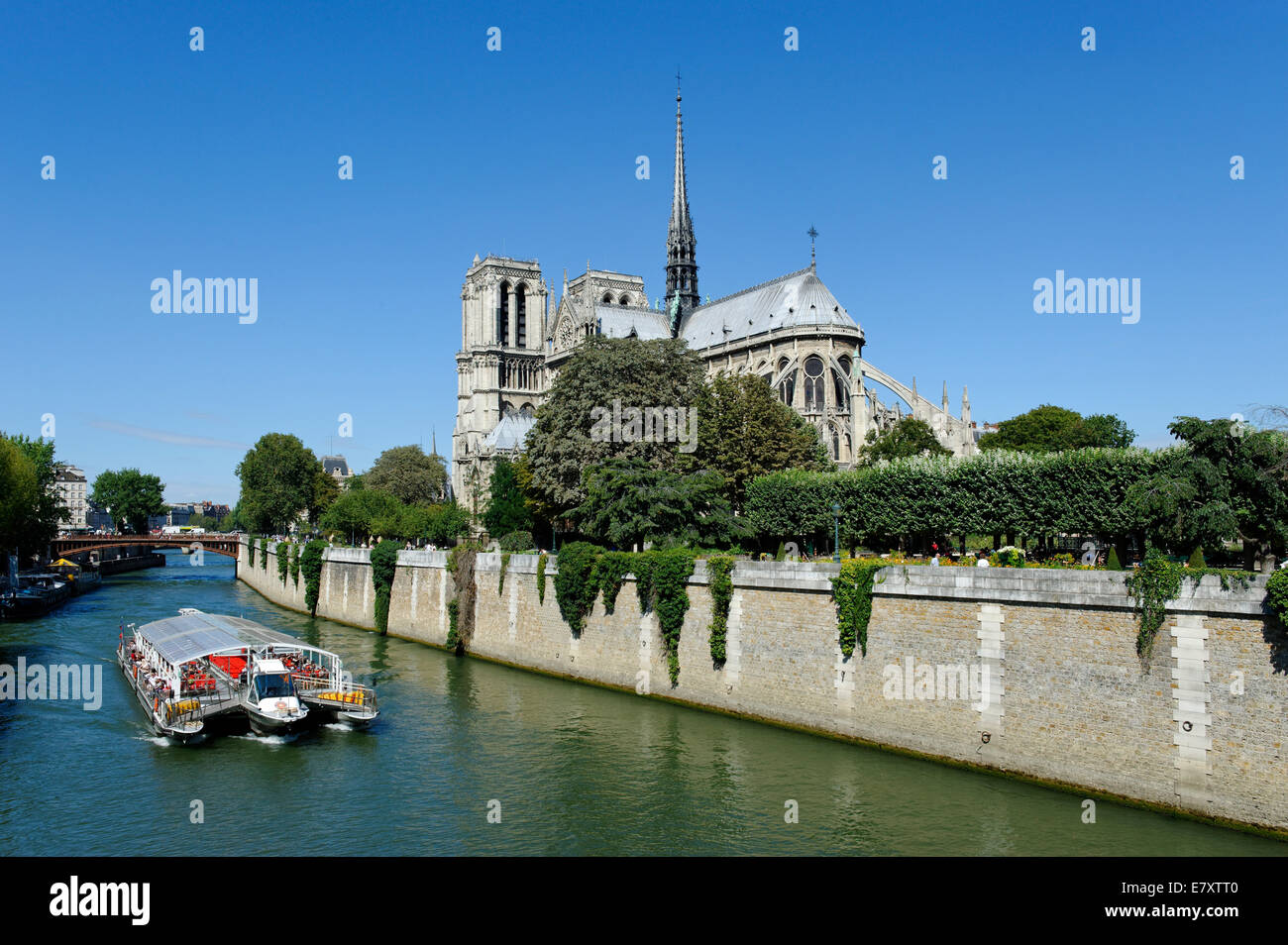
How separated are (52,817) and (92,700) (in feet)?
43.3

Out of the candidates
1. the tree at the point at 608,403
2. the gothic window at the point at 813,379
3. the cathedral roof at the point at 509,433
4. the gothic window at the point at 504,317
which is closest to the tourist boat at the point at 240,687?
the tree at the point at 608,403

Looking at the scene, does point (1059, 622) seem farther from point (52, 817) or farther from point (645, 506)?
point (52, 817)

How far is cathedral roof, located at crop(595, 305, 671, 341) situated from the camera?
96750mm

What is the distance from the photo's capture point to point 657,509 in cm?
3556

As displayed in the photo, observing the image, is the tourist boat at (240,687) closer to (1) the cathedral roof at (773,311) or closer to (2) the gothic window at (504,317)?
(1) the cathedral roof at (773,311)

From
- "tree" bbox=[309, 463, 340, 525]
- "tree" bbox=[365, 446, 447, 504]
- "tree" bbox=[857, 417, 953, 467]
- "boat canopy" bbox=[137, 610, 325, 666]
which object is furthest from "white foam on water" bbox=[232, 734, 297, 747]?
"tree" bbox=[309, 463, 340, 525]

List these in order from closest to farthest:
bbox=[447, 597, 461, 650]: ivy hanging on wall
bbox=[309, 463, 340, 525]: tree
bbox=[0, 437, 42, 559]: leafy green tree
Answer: bbox=[447, 597, 461, 650]: ivy hanging on wall, bbox=[0, 437, 42, 559]: leafy green tree, bbox=[309, 463, 340, 525]: tree

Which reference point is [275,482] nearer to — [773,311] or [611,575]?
[773,311]

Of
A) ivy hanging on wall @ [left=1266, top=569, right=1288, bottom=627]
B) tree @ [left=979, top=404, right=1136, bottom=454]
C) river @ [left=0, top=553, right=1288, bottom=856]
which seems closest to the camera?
ivy hanging on wall @ [left=1266, top=569, right=1288, bottom=627]

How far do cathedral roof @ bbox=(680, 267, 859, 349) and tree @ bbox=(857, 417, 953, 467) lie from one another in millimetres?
17836

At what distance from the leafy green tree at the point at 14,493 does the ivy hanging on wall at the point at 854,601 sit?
44917mm

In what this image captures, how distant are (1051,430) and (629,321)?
138 feet

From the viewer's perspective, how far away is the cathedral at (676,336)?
7562cm

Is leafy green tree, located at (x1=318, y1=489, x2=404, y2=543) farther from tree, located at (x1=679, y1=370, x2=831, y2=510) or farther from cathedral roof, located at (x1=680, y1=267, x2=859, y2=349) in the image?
tree, located at (x1=679, y1=370, x2=831, y2=510)
